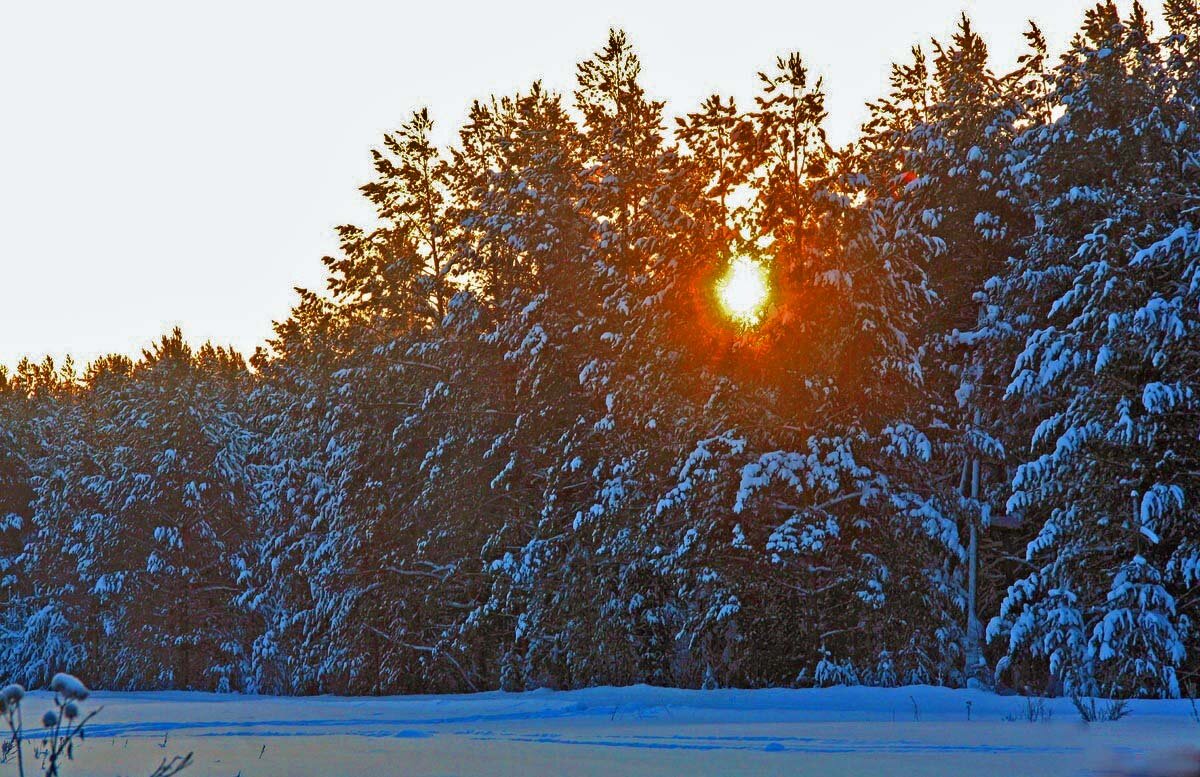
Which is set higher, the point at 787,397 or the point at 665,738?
the point at 787,397

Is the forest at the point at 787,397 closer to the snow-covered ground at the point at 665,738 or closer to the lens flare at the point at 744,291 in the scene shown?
the lens flare at the point at 744,291

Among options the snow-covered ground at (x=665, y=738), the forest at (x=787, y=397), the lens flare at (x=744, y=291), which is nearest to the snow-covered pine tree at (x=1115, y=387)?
the forest at (x=787, y=397)

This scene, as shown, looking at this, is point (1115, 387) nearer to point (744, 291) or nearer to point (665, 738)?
point (744, 291)

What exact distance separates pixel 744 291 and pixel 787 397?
199 centimetres

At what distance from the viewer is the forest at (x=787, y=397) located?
2036cm

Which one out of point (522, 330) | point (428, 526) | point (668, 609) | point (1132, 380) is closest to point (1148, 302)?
point (1132, 380)

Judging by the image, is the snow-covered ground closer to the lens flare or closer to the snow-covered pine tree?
the snow-covered pine tree

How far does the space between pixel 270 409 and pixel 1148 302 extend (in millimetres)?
28786

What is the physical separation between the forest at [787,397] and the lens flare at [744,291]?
13 centimetres

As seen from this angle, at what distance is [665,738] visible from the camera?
422 inches

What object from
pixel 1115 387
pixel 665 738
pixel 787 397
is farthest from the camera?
pixel 787 397

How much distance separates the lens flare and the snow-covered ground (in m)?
7.82

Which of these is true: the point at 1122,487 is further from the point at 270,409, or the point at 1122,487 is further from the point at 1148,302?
the point at 270,409

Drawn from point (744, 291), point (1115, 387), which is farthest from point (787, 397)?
point (1115, 387)
